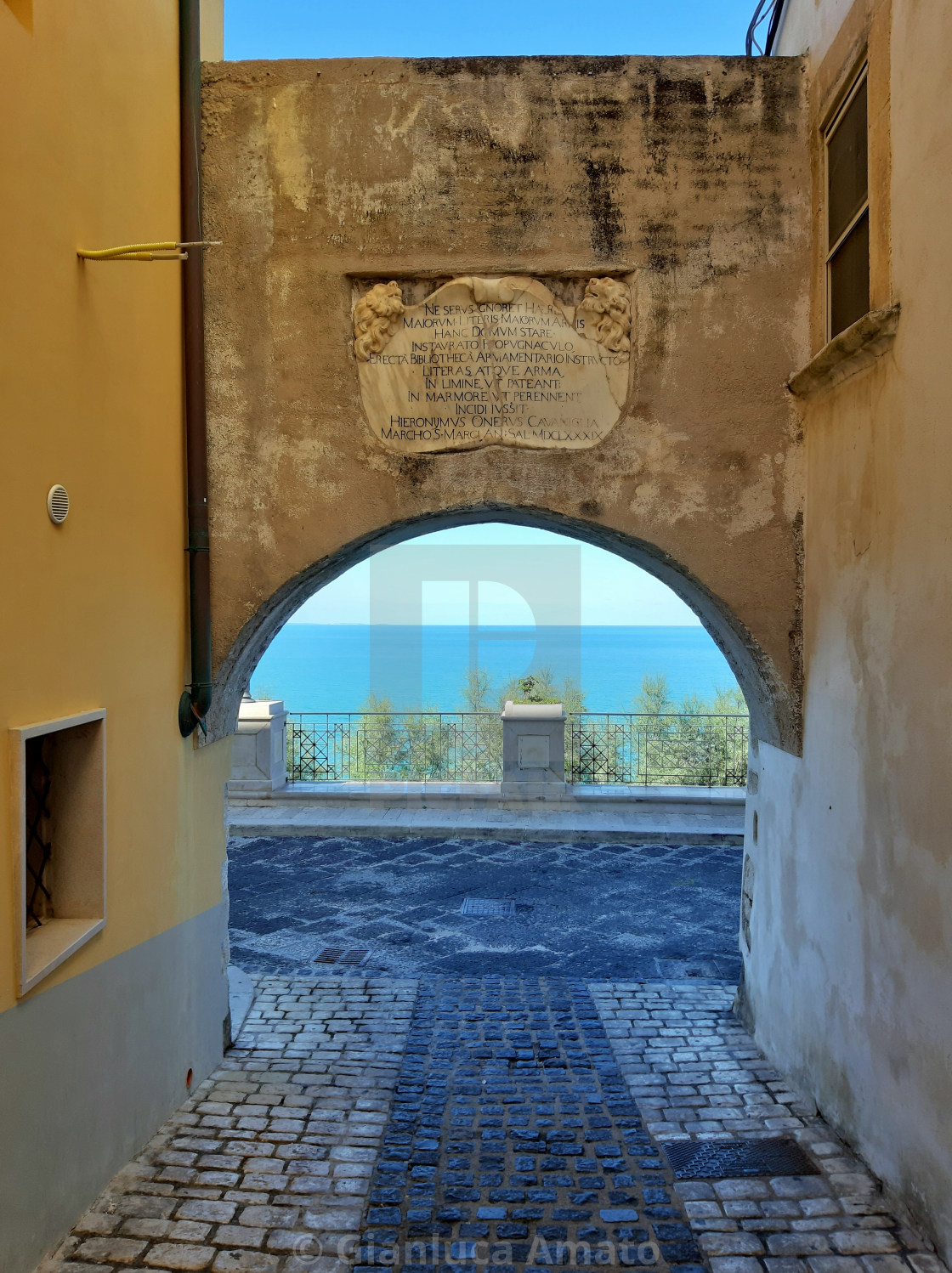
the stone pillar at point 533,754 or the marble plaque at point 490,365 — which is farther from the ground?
the marble plaque at point 490,365

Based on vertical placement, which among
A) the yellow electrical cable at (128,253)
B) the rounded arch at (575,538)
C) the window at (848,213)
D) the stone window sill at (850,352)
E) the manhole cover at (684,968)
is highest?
the window at (848,213)

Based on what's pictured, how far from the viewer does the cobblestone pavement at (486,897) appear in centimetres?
654

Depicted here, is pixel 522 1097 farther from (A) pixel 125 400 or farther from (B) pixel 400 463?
(A) pixel 125 400

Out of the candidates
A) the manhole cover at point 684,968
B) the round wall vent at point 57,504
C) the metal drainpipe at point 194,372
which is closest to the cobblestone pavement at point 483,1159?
the manhole cover at point 684,968

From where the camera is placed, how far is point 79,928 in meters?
3.37

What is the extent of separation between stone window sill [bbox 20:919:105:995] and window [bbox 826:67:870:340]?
423 centimetres

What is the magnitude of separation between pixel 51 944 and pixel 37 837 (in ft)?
1.47

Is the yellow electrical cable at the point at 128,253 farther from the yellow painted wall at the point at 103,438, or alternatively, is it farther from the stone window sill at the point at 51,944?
the stone window sill at the point at 51,944

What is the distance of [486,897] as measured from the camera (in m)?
7.90

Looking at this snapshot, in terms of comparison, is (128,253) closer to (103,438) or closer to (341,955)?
(103,438)

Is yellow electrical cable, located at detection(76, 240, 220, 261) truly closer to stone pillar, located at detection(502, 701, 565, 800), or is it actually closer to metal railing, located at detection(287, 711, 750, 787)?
stone pillar, located at detection(502, 701, 565, 800)

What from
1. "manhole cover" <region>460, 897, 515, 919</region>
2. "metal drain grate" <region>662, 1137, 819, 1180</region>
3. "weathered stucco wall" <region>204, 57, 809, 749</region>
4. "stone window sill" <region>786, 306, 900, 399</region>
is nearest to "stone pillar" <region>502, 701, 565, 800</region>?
"manhole cover" <region>460, 897, 515, 919</region>

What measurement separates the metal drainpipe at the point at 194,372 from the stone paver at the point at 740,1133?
10.1 feet

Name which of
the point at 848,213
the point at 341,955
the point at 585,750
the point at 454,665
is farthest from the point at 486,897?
the point at 454,665
